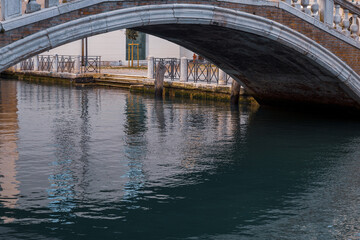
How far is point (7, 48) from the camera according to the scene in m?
6.89

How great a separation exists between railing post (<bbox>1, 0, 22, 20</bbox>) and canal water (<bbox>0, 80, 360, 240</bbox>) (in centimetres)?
185

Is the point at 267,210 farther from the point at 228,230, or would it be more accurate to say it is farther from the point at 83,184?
the point at 83,184

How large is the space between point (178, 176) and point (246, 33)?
2.92 meters

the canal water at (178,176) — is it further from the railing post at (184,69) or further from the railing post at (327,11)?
the railing post at (184,69)

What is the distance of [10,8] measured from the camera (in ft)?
22.9

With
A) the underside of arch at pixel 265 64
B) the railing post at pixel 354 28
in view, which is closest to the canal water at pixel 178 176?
the underside of arch at pixel 265 64

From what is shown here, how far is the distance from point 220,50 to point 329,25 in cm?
208

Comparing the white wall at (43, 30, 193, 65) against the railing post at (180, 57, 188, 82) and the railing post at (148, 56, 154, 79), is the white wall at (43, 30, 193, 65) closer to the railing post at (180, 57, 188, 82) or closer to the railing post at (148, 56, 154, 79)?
the railing post at (148, 56, 154, 79)

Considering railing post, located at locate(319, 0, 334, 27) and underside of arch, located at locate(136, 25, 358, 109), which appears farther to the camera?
railing post, located at locate(319, 0, 334, 27)

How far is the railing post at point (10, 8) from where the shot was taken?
690 cm

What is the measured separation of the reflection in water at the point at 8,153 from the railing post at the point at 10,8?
1845 millimetres

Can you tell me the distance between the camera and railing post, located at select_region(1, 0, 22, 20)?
6.90 m

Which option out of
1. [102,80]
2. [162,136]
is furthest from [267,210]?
[102,80]

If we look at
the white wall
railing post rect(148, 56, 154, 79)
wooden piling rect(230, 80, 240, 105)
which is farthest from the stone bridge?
the white wall
